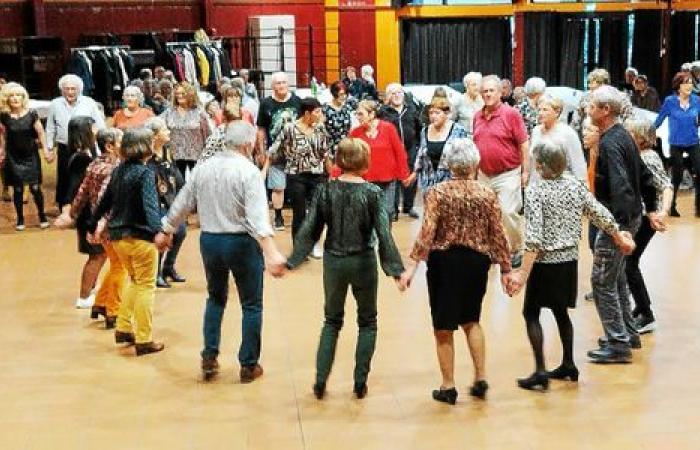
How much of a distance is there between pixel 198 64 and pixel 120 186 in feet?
34.0

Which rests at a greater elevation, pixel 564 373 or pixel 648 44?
pixel 648 44

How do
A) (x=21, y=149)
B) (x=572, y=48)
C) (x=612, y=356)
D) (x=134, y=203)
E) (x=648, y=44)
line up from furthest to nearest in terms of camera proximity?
(x=572, y=48) → (x=648, y=44) → (x=21, y=149) → (x=134, y=203) → (x=612, y=356)

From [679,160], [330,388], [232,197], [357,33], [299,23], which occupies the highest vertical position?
[299,23]

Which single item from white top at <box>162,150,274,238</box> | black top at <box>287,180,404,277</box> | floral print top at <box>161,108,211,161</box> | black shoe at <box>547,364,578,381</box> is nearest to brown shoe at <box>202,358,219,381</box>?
white top at <box>162,150,274,238</box>

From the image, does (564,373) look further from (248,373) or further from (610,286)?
(248,373)

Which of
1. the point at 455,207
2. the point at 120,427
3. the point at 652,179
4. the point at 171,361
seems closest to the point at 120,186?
the point at 171,361

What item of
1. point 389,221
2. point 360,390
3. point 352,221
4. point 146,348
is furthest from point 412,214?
point 352,221

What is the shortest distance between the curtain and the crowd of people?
31.5 feet

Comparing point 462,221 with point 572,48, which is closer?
point 462,221

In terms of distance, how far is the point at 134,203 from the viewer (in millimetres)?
5492

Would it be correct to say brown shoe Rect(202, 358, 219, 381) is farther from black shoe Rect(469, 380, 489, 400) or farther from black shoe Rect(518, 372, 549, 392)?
black shoe Rect(518, 372, 549, 392)

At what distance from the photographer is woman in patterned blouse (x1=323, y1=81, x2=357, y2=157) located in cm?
824

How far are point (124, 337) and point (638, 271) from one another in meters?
2.98

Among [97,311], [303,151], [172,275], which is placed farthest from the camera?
[303,151]
